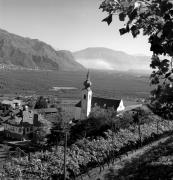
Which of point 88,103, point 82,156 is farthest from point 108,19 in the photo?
point 88,103

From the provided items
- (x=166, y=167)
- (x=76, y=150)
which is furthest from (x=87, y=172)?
(x=166, y=167)

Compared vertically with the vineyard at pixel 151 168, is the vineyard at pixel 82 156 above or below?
below

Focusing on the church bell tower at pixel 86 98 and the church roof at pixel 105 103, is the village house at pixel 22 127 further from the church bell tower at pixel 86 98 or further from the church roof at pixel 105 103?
the church roof at pixel 105 103

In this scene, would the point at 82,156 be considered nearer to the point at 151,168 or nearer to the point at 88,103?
the point at 151,168

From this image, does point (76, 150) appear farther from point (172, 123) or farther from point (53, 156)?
point (172, 123)

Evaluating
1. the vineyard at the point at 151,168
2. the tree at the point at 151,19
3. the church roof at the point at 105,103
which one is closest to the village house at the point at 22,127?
the church roof at the point at 105,103

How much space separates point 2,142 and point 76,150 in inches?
1514

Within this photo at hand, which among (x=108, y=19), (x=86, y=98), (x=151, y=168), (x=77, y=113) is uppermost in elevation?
(x=108, y=19)

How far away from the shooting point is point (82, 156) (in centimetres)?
1966

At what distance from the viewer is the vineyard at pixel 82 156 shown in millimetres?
17391

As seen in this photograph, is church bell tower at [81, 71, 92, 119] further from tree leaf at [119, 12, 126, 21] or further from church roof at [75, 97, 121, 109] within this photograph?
tree leaf at [119, 12, 126, 21]

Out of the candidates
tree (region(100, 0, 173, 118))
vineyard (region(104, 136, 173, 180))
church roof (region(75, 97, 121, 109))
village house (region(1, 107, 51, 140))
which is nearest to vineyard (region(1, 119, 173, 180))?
vineyard (region(104, 136, 173, 180))

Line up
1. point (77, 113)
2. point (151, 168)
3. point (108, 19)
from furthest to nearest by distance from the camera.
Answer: point (77, 113)
point (151, 168)
point (108, 19)

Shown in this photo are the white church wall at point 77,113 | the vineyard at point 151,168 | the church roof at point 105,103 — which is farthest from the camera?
the white church wall at point 77,113
